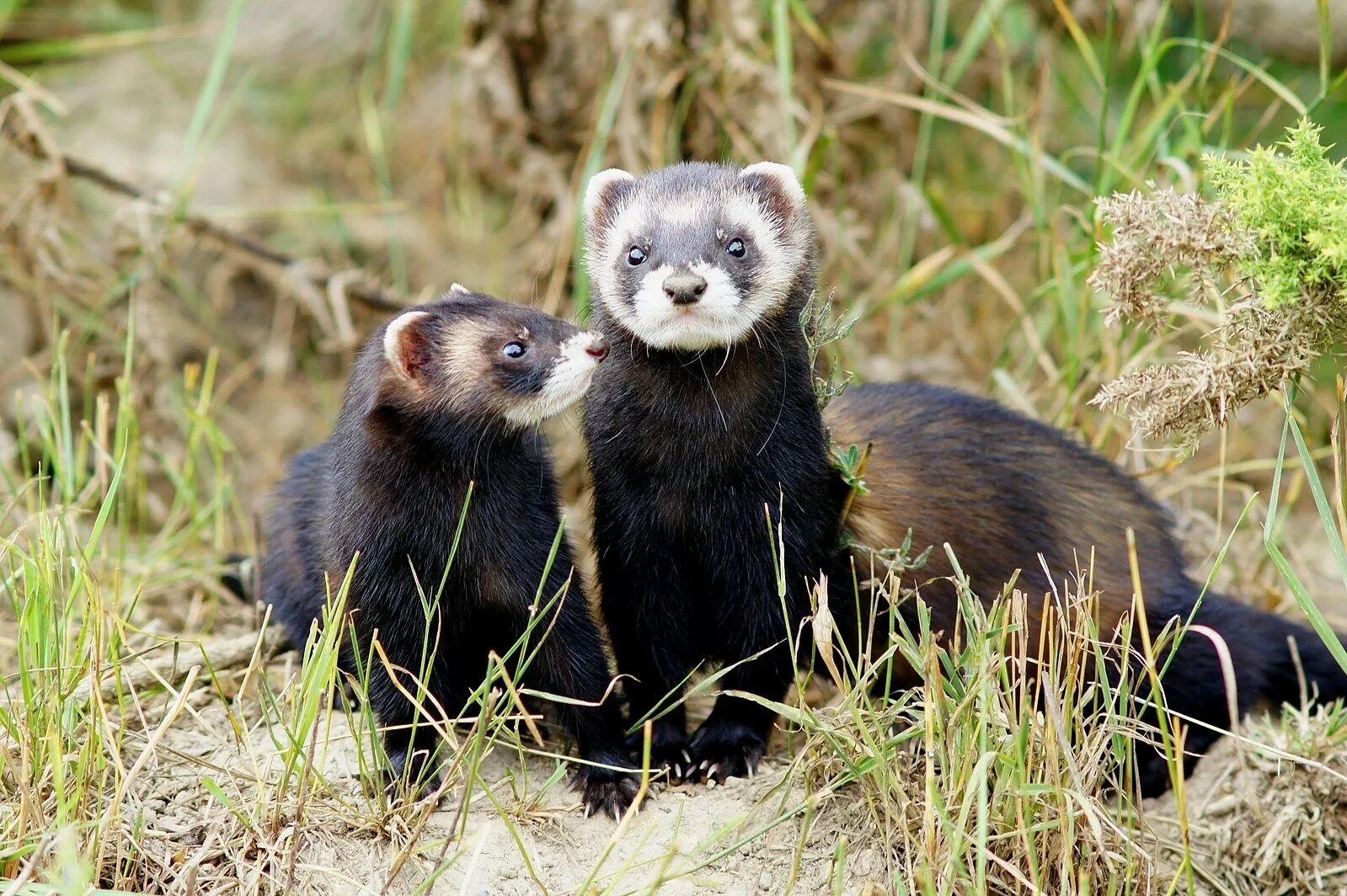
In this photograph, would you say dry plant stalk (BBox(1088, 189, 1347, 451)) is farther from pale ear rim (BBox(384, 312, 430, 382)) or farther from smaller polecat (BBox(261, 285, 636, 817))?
pale ear rim (BBox(384, 312, 430, 382))

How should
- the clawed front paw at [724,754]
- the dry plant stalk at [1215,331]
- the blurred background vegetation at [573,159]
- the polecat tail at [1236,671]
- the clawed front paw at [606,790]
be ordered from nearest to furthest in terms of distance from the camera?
the dry plant stalk at [1215,331] < the clawed front paw at [606,790] < the clawed front paw at [724,754] < the polecat tail at [1236,671] < the blurred background vegetation at [573,159]

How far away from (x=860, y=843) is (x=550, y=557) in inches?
38.4

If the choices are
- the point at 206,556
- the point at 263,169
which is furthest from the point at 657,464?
the point at 263,169

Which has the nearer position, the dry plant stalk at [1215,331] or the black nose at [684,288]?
the dry plant stalk at [1215,331]

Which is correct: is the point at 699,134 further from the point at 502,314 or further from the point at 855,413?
the point at 502,314

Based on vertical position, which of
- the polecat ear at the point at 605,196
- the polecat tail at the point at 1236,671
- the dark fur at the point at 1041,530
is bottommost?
the polecat tail at the point at 1236,671

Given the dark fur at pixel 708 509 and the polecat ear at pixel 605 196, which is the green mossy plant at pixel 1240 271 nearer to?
the dark fur at pixel 708 509

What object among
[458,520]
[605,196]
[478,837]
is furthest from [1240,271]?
[478,837]

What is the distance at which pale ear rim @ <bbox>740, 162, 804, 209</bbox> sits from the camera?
A: 3.74 meters

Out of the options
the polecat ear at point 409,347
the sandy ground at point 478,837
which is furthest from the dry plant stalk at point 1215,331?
the polecat ear at point 409,347

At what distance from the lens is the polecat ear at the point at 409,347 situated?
3.32 meters

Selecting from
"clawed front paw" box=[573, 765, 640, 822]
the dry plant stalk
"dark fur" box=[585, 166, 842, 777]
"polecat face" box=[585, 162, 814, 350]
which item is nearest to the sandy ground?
"clawed front paw" box=[573, 765, 640, 822]

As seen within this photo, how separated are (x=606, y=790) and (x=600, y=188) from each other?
1568 mm

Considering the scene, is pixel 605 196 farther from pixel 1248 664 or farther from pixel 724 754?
pixel 1248 664
